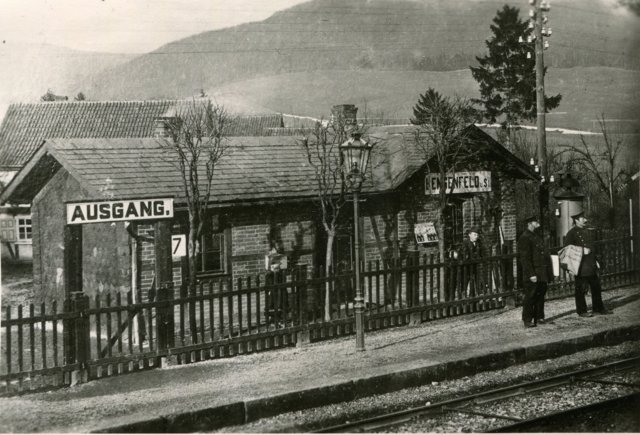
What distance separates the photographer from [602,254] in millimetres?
14586

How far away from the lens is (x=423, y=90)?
26531 mm

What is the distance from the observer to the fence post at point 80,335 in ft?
27.5

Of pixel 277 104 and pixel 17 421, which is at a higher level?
pixel 277 104

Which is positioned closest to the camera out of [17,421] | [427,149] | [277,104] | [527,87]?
[17,421]

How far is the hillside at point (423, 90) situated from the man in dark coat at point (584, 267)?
4869 millimetres

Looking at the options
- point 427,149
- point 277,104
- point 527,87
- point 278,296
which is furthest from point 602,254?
point 277,104

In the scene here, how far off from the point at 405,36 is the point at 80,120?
2596 cm

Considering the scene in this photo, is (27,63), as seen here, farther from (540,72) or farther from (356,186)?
(540,72)

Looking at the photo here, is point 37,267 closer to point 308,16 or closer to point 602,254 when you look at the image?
point 308,16

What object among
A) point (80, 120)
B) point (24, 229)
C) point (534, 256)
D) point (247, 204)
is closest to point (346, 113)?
point (247, 204)

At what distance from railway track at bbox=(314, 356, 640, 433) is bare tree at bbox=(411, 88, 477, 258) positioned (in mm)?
7668

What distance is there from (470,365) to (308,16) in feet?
27.3

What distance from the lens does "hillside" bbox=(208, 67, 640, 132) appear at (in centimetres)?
2078

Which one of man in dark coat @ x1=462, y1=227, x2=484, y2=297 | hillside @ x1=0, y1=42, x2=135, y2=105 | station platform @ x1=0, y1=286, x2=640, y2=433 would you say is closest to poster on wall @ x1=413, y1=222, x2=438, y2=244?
man in dark coat @ x1=462, y1=227, x2=484, y2=297
